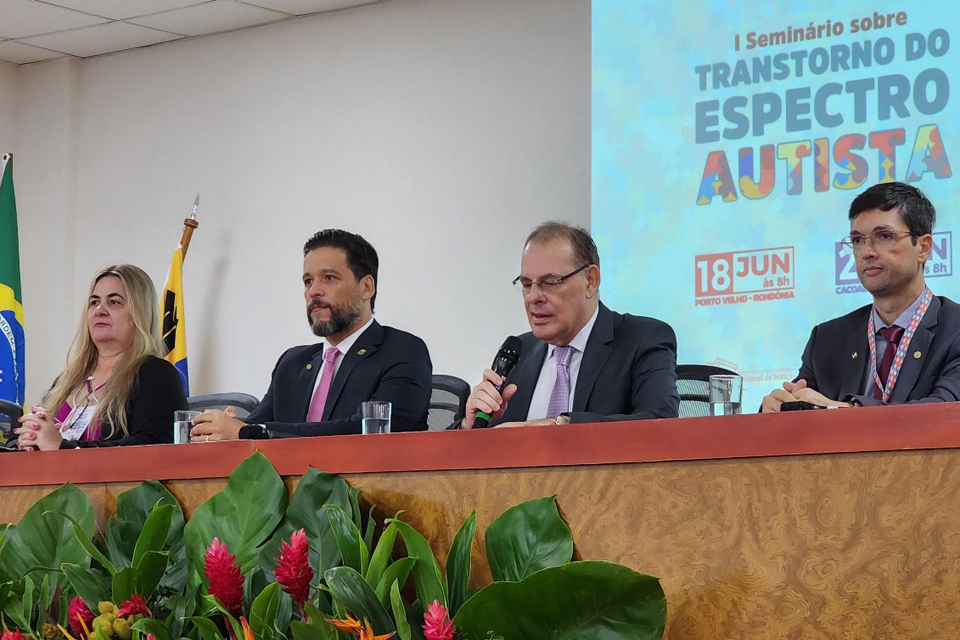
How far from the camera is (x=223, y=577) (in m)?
1.55

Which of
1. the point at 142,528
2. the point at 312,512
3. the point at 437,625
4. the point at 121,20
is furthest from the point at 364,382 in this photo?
the point at 121,20

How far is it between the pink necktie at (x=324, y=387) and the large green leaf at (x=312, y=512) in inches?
59.1

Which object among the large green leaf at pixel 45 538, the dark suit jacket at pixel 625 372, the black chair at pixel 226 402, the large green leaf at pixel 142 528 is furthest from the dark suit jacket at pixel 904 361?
the black chair at pixel 226 402

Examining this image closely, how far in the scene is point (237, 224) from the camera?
5.32m

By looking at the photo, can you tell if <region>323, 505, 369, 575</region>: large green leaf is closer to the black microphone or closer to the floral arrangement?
the floral arrangement

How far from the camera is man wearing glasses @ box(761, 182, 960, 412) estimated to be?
2562 mm

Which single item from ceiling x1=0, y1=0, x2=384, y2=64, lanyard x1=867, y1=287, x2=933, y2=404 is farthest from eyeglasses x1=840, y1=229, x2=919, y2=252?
ceiling x1=0, y1=0, x2=384, y2=64

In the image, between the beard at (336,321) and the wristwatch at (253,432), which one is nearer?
the wristwatch at (253,432)

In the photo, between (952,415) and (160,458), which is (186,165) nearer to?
(160,458)

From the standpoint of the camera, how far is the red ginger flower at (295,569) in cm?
150

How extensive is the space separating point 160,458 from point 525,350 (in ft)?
3.90

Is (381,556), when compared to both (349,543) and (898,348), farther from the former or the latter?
(898,348)

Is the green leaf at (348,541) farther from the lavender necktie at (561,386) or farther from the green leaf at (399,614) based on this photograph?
the lavender necktie at (561,386)

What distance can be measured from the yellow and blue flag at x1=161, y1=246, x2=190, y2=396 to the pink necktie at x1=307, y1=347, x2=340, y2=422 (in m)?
2.09
